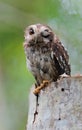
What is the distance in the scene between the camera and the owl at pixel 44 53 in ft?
12.0

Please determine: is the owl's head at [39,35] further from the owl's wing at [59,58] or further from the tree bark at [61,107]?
the tree bark at [61,107]

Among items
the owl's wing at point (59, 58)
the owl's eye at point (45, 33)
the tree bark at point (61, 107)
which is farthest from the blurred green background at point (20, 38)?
the tree bark at point (61, 107)

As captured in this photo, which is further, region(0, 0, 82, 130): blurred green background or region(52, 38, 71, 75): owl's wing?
region(0, 0, 82, 130): blurred green background

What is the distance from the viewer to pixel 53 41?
3.69 meters

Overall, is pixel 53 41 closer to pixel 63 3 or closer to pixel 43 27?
pixel 43 27

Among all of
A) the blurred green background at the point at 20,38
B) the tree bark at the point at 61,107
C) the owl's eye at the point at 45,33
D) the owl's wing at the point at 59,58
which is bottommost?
the tree bark at the point at 61,107

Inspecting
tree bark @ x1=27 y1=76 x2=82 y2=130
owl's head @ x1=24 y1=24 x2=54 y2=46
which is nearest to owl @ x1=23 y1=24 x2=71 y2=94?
owl's head @ x1=24 y1=24 x2=54 y2=46

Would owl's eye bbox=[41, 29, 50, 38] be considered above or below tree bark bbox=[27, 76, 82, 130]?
above

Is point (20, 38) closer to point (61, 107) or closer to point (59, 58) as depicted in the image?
point (59, 58)

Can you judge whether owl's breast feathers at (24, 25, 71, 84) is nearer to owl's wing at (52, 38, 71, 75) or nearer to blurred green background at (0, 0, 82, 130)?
owl's wing at (52, 38, 71, 75)

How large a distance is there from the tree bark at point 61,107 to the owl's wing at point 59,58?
0.66 m

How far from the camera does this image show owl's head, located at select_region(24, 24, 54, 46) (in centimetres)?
363

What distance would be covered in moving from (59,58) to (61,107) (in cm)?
89

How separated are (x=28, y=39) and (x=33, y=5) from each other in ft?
11.0
